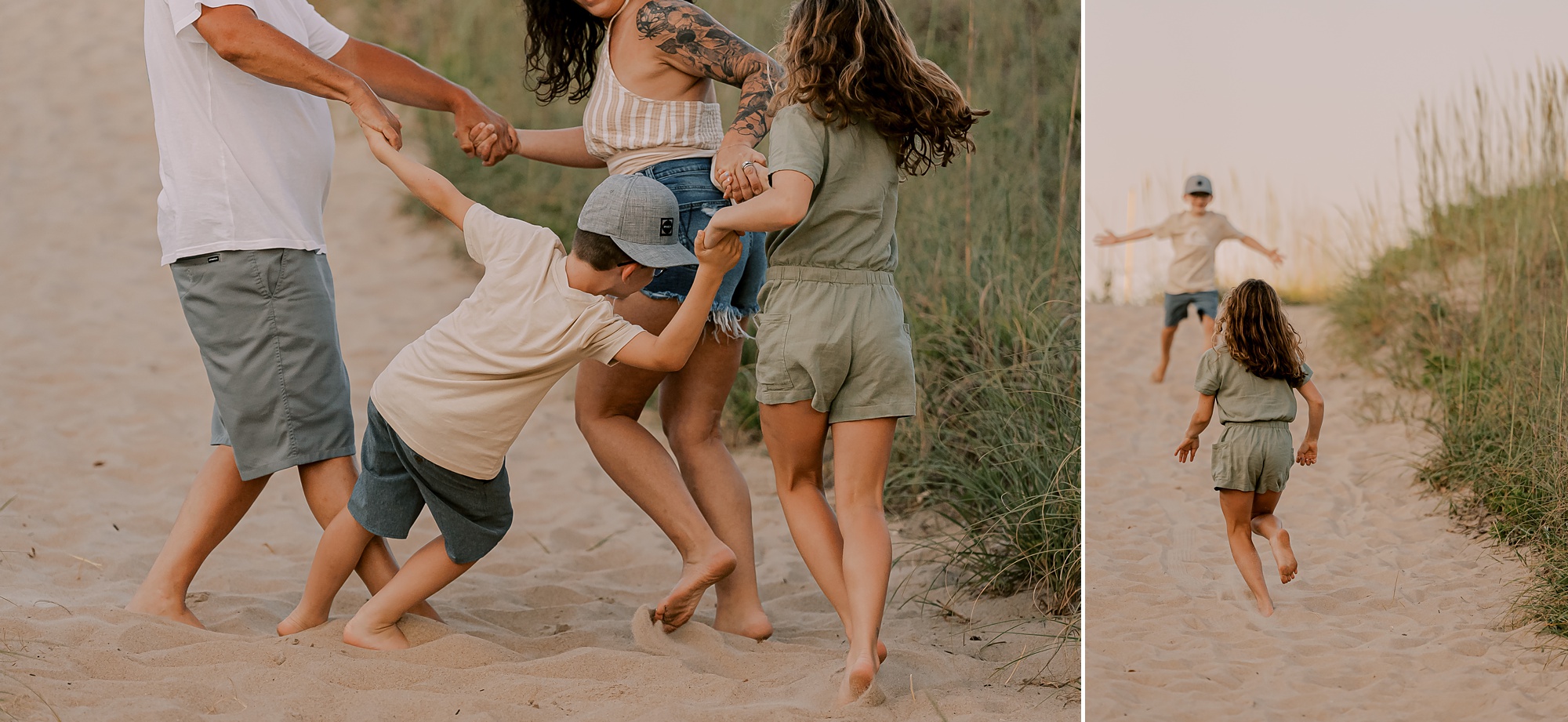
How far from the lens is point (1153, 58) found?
2.23 m

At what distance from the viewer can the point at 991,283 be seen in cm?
458

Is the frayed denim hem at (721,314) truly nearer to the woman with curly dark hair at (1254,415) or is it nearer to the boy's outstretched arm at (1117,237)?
the boy's outstretched arm at (1117,237)

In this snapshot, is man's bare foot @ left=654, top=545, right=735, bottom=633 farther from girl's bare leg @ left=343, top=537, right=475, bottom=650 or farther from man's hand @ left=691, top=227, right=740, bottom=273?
man's hand @ left=691, top=227, right=740, bottom=273

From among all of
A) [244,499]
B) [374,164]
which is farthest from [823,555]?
[374,164]

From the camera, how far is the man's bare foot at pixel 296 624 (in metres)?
3.03

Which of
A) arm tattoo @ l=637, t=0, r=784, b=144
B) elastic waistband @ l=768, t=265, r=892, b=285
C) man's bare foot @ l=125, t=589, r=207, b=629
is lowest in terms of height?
man's bare foot @ l=125, t=589, r=207, b=629

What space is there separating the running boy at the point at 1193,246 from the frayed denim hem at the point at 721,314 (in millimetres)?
1043

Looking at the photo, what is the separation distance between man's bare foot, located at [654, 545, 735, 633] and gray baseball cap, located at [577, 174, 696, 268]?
73cm

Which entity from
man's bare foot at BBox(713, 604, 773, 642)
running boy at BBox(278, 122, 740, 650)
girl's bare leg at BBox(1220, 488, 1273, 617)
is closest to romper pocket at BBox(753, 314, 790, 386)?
running boy at BBox(278, 122, 740, 650)

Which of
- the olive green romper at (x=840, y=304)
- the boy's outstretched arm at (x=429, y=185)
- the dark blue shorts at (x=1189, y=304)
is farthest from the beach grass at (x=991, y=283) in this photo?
the boy's outstretched arm at (x=429, y=185)

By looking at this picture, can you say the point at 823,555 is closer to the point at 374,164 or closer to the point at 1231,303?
the point at 1231,303

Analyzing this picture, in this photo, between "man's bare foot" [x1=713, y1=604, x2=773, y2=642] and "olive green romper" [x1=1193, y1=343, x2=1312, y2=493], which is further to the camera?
"man's bare foot" [x1=713, y1=604, x2=773, y2=642]

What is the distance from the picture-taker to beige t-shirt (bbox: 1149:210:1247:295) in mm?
2094

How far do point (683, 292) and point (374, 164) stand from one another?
6.43m
